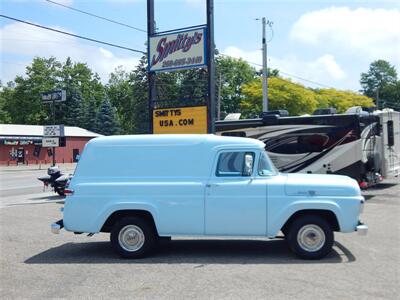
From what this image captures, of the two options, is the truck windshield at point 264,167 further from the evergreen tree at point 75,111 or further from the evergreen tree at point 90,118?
the evergreen tree at point 75,111

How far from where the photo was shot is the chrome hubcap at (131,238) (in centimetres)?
788

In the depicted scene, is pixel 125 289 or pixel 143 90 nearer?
pixel 125 289

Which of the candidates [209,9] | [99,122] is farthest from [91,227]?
[99,122]

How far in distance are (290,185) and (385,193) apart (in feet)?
35.2

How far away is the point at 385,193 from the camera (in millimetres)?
17016

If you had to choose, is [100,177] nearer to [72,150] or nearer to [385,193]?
[385,193]

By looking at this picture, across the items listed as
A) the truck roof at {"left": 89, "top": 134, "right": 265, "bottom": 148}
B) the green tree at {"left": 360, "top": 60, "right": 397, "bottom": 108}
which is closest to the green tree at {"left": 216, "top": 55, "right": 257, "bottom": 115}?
the green tree at {"left": 360, "top": 60, "right": 397, "bottom": 108}

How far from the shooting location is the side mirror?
7.84m

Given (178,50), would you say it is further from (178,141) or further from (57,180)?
(178,141)

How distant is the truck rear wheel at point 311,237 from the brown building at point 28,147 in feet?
165

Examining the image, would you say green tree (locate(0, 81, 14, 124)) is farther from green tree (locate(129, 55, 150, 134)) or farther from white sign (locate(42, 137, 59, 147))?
white sign (locate(42, 137, 59, 147))

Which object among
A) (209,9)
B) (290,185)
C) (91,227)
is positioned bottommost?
(91,227)

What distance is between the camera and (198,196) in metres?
7.79

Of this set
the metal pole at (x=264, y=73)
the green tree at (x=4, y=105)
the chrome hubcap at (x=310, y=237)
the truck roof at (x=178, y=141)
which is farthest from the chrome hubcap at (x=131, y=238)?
the green tree at (x=4, y=105)
